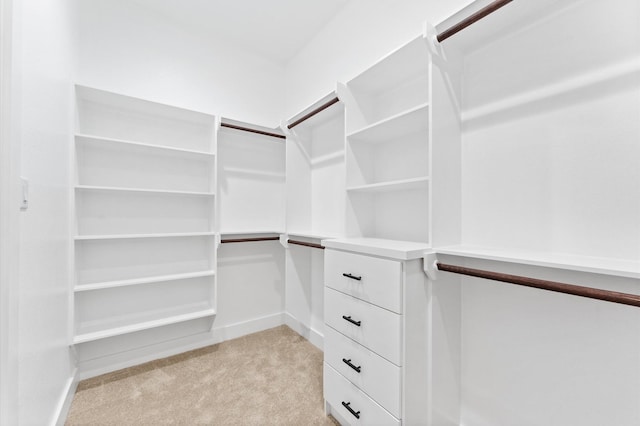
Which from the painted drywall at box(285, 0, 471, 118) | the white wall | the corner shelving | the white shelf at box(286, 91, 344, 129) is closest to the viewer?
the painted drywall at box(285, 0, 471, 118)

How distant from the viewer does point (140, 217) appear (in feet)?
6.84

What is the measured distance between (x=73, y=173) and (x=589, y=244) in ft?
8.93

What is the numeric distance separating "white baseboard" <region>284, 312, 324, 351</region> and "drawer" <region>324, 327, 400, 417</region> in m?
0.79

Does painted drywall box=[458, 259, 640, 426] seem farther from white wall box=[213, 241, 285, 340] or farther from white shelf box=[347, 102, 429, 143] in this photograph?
white wall box=[213, 241, 285, 340]

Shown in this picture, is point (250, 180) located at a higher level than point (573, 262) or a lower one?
higher

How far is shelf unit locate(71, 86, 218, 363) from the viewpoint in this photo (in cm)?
188

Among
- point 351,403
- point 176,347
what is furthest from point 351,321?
point 176,347

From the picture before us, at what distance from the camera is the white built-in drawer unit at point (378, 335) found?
3.76 feet

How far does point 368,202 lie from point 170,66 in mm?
2030

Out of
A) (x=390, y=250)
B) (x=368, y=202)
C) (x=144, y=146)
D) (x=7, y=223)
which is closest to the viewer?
(x=7, y=223)

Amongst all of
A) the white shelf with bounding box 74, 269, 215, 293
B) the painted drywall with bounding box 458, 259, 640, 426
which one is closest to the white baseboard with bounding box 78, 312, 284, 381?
the white shelf with bounding box 74, 269, 215, 293

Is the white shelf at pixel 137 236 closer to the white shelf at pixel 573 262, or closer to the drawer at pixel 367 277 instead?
the drawer at pixel 367 277

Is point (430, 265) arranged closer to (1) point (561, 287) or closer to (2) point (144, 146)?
(1) point (561, 287)

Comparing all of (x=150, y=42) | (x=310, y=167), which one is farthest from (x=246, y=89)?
(x=310, y=167)
